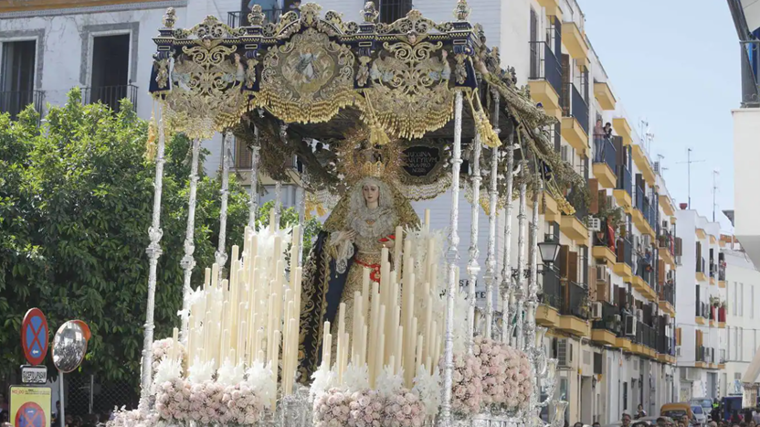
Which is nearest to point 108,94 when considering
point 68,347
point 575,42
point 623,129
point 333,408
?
point 575,42

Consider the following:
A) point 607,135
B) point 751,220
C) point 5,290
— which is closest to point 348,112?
point 751,220

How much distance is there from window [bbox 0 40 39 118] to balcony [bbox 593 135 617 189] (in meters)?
17.5

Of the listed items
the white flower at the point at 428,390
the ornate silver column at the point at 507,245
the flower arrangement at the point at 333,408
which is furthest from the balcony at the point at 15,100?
the white flower at the point at 428,390

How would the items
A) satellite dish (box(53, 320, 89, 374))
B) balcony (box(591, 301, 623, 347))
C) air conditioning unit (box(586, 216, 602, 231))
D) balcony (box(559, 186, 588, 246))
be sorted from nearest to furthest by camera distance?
1. satellite dish (box(53, 320, 89, 374))
2. balcony (box(559, 186, 588, 246))
3. air conditioning unit (box(586, 216, 602, 231))
4. balcony (box(591, 301, 623, 347))

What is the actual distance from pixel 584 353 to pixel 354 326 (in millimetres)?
26874

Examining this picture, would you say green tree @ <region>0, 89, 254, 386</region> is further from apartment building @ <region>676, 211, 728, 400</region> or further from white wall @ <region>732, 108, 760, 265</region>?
apartment building @ <region>676, 211, 728, 400</region>

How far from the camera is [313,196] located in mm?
12719

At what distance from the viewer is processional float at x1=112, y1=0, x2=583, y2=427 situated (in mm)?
9617

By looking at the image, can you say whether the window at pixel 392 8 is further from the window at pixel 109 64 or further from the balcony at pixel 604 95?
the balcony at pixel 604 95

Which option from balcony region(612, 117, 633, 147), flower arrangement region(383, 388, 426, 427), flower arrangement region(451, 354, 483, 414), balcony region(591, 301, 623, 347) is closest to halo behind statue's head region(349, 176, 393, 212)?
flower arrangement region(451, 354, 483, 414)

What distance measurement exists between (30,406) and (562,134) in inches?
885

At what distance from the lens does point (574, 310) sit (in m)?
31.9

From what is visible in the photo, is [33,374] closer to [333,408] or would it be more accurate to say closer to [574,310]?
[333,408]

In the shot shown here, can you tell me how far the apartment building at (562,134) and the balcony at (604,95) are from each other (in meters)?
0.07
